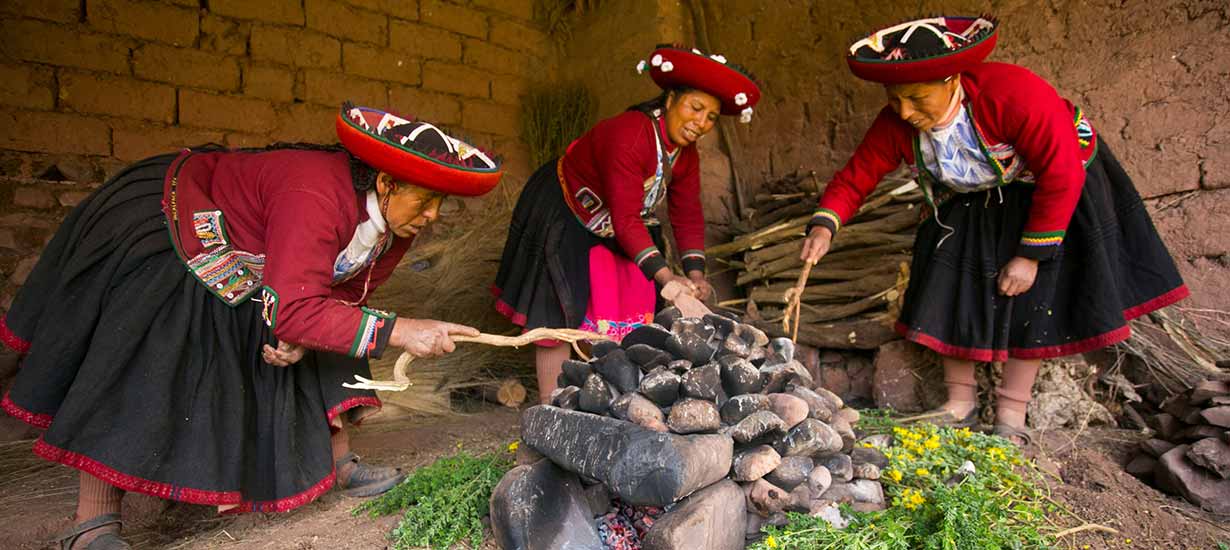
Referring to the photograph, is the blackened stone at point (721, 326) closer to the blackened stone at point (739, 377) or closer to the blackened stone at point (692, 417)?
the blackened stone at point (739, 377)

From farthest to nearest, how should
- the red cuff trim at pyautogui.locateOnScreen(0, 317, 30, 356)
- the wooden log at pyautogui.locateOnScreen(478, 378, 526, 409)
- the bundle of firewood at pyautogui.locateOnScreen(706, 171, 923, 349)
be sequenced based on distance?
the wooden log at pyautogui.locateOnScreen(478, 378, 526, 409)
the bundle of firewood at pyautogui.locateOnScreen(706, 171, 923, 349)
the red cuff trim at pyautogui.locateOnScreen(0, 317, 30, 356)

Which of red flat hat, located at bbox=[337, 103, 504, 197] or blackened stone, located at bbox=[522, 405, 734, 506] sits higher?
red flat hat, located at bbox=[337, 103, 504, 197]

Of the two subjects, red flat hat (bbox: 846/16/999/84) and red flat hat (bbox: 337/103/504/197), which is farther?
red flat hat (bbox: 846/16/999/84)

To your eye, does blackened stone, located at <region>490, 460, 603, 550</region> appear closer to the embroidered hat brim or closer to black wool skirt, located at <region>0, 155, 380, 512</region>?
black wool skirt, located at <region>0, 155, 380, 512</region>

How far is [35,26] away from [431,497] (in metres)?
3.59

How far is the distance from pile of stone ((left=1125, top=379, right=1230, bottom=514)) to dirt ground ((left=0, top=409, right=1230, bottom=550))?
0.07 m

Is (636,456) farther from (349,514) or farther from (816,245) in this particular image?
(816,245)

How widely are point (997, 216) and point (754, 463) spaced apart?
1.68 meters

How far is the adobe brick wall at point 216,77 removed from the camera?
3.82 meters

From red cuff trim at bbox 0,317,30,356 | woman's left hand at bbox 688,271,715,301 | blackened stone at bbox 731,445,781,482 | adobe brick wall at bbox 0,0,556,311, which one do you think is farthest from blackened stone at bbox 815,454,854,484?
adobe brick wall at bbox 0,0,556,311

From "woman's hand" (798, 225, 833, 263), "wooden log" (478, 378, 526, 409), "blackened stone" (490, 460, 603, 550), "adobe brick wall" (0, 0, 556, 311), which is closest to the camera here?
"blackened stone" (490, 460, 603, 550)

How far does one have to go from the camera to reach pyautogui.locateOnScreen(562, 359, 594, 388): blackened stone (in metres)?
2.35

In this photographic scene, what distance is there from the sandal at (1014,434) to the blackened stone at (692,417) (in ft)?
5.08

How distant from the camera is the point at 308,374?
2500mm
